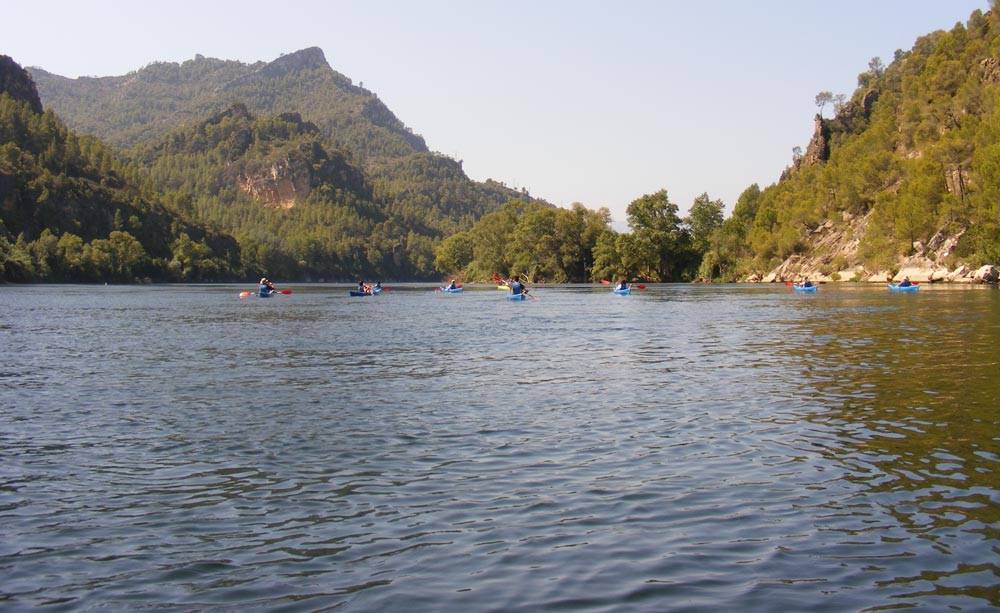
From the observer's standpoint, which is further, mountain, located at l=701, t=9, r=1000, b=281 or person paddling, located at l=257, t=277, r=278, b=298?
mountain, located at l=701, t=9, r=1000, b=281

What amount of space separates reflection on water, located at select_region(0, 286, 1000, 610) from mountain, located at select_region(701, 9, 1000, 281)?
103 meters

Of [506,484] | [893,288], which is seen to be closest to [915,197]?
[893,288]

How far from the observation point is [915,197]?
133 metres

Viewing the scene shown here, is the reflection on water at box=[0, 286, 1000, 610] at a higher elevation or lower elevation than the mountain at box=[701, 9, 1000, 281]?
lower

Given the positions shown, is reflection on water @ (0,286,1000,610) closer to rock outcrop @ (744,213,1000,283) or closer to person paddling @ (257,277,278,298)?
person paddling @ (257,277,278,298)

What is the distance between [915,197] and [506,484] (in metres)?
137

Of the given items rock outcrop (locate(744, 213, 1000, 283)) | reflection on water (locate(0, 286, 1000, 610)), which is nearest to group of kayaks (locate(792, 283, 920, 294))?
rock outcrop (locate(744, 213, 1000, 283))

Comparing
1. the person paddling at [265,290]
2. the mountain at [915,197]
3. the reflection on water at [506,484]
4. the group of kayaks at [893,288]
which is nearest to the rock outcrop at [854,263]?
the mountain at [915,197]

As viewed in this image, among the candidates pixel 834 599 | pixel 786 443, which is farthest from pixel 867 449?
pixel 834 599

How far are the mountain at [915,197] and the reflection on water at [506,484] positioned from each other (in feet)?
338

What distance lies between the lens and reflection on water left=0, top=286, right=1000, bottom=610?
398 inches

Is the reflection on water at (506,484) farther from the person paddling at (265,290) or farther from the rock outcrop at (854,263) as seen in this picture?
the rock outcrop at (854,263)

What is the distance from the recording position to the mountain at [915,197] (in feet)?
405

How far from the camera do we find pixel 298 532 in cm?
1210
